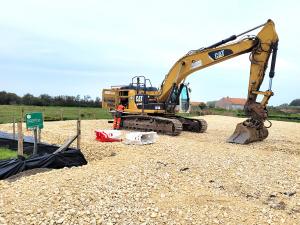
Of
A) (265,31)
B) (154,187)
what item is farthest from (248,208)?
(265,31)

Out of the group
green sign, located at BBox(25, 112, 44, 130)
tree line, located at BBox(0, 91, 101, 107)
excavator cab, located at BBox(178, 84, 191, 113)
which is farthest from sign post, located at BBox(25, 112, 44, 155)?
tree line, located at BBox(0, 91, 101, 107)

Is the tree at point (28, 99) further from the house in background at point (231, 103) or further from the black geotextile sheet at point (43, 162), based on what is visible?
the house in background at point (231, 103)

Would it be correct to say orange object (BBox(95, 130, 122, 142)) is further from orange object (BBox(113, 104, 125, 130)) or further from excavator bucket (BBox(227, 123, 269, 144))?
orange object (BBox(113, 104, 125, 130))

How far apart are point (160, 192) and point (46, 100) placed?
41.0m

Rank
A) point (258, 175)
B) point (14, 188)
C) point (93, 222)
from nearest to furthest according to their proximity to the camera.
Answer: point (93, 222), point (14, 188), point (258, 175)

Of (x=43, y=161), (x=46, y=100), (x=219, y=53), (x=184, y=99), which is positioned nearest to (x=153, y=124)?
(x=184, y=99)

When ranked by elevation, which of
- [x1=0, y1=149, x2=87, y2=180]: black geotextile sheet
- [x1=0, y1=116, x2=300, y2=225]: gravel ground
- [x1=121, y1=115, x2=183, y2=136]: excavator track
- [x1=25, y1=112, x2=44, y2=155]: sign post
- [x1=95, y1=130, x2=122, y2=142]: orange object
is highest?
[x1=25, y1=112, x2=44, y2=155]: sign post

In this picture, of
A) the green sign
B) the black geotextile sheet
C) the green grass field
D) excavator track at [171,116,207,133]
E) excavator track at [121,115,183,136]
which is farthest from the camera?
the green grass field

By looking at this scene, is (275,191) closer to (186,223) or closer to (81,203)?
(186,223)

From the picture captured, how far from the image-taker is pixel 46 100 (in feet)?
150

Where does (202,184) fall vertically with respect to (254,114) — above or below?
below

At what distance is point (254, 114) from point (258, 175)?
4.83 m

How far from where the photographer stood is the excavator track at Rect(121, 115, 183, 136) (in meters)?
14.0

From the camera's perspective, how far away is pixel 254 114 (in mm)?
12875
